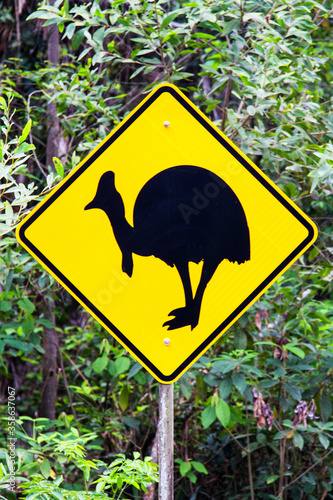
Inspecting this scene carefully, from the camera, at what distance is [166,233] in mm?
1639

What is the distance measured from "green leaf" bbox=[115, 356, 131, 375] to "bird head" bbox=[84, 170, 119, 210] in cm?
184

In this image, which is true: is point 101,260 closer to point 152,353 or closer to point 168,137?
point 152,353

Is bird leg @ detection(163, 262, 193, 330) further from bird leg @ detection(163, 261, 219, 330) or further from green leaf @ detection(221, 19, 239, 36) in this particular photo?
green leaf @ detection(221, 19, 239, 36)

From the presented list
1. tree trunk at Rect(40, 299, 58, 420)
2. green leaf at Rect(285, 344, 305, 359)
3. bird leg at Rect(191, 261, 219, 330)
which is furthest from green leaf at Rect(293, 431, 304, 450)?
bird leg at Rect(191, 261, 219, 330)

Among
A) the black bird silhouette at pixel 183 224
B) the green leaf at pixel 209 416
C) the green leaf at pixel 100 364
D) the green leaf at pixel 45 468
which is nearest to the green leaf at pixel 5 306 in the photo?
the green leaf at pixel 100 364

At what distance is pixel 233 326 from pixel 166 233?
1745 millimetres

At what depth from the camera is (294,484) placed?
368 cm

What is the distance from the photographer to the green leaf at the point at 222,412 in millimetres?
3027

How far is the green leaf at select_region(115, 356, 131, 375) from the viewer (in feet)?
10.7

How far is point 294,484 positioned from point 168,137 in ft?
9.69

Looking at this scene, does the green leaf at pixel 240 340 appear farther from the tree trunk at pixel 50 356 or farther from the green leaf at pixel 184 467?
the tree trunk at pixel 50 356

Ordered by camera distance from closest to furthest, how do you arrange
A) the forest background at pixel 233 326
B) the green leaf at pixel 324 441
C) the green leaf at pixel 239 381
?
the forest background at pixel 233 326 → the green leaf at pixel 239 381 → the green leaf at pixel 324 441

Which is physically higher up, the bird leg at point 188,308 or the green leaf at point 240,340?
the bird leg at point 188,308

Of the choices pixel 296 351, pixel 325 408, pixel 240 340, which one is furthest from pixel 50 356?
pixel 325 408
